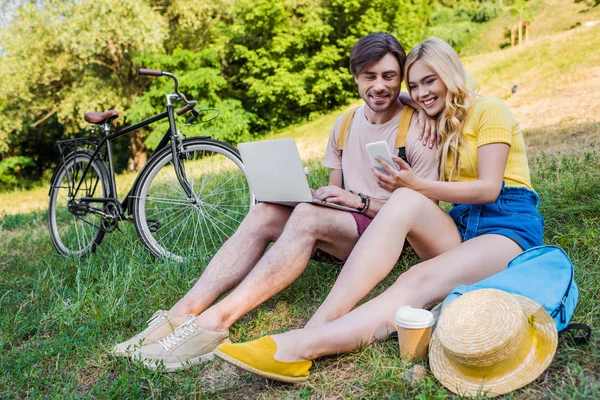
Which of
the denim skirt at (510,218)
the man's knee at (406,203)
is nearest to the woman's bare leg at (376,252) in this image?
the man's knee at (406,203)

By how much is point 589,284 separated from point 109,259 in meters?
2.78

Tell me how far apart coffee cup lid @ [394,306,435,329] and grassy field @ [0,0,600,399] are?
164mm

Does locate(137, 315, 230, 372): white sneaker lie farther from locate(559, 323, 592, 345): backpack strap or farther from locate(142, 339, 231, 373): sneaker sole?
locate(559, 323, 592, 345): backpack strap

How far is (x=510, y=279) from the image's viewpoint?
1.89m

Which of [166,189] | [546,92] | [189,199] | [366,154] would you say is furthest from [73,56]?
[366,154]

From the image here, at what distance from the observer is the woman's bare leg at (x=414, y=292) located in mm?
1968

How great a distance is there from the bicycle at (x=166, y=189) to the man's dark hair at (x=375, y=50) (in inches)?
49.9

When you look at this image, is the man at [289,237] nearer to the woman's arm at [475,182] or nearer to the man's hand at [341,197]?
the man's hand at [341,197]

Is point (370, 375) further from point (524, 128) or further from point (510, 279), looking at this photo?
point (524, 128)

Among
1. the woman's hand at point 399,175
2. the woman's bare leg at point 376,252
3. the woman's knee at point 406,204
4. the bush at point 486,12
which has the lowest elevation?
the woman's bare leg at point 376,252

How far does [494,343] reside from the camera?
5.32 feet

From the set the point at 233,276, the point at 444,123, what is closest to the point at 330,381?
the point at 233,276

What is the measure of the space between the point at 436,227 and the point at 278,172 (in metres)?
0.71

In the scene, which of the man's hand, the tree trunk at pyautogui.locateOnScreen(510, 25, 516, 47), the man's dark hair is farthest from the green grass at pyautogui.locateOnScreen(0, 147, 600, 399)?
the tree trunk at pyautogui.locateOnScreen(510, 25, 516, 47)
